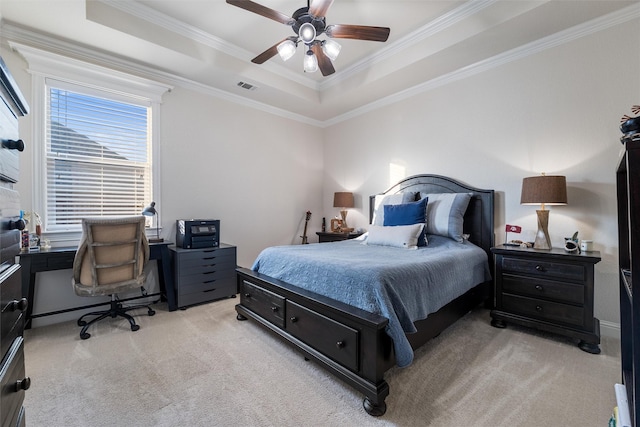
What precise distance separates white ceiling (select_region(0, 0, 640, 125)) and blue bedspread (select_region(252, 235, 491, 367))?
2.13 metres

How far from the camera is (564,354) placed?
2072 mm

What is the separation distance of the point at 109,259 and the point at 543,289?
382cm

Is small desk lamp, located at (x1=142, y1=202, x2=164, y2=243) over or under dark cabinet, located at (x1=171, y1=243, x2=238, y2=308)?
over

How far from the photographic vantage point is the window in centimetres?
269

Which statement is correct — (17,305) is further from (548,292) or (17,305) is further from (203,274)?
(548,292)

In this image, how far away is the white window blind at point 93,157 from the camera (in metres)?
2.79

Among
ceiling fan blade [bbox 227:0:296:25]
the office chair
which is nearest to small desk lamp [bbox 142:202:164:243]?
the office chair

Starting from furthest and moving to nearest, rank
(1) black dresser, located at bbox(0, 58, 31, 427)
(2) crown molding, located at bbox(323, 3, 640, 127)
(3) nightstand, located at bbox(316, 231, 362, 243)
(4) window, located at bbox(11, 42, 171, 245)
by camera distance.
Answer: (3) nightstand, located at bbox(316, 231, 362, 243) < (4) window, located at bbox(11, 42, 171, 245) < (2) crown molding, located at bbox(323, 3, 640, 127) < (1) black dresser, located at bbox(0, 58, 31, 427)

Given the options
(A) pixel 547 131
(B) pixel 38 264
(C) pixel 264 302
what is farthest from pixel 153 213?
(A) pixel 547 131

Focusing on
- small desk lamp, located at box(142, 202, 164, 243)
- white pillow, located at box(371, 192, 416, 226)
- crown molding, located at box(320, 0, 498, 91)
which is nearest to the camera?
crown molding, located at box(320, 0, 498, 91)

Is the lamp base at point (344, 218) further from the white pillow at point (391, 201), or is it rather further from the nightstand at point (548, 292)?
the nightstand at point (548, 292)

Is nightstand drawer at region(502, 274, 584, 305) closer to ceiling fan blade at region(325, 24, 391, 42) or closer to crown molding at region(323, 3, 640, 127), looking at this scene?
crown molding at region(323, 3, 640, 127)

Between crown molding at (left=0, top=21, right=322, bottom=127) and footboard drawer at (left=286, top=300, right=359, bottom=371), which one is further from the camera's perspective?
crown molding at (left=0, top=21, right=322, bottom=127)

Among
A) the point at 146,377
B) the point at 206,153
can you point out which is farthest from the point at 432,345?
the point at 206,153
